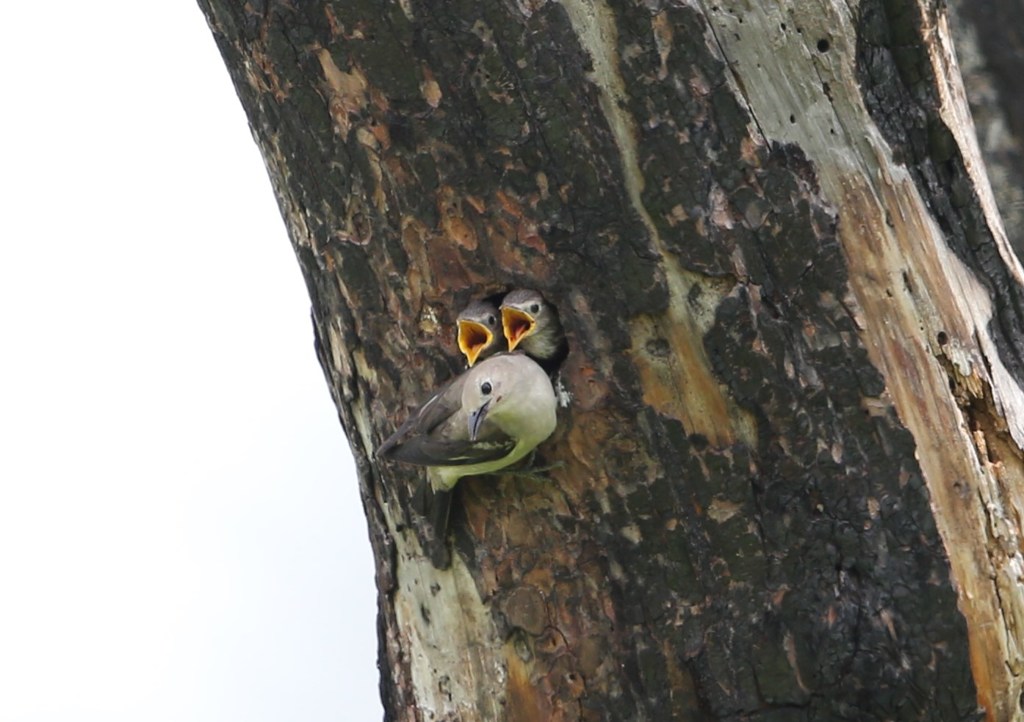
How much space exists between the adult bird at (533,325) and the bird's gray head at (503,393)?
0.18 feet

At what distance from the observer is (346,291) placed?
322 centimetres

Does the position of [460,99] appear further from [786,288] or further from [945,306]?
[945,306]

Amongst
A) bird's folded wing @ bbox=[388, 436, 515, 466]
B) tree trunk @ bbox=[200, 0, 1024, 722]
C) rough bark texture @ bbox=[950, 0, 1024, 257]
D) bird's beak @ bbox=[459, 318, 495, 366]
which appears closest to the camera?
tree trunk @ bbox=[200, 0, 1024, 722]

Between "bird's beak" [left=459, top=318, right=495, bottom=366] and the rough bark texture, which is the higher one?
the rough bark texture

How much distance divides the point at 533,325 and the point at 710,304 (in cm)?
41

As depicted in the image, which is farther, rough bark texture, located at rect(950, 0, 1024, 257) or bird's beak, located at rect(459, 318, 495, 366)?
rough bark texture, located at rect(950, 0, 1024, 257)

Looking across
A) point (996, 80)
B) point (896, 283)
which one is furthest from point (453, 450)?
point (996, 80)

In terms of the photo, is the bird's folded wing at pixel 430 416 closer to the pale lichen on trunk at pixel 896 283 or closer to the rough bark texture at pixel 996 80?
the pale lichen on trunk at pixel 896 283

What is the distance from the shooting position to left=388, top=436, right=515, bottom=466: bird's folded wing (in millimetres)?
3049

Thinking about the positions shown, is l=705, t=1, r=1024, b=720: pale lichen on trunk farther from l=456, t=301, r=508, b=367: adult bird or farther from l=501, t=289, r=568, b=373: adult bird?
l=456, t=301, r=508, b=367: adult bird

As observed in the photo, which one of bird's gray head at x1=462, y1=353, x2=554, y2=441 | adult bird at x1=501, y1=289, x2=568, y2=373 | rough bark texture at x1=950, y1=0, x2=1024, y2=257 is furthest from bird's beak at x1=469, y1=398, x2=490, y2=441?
rough bark texture at x1=950, y1=0, x2=1024, y2=257

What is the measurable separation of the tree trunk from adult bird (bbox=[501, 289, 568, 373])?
0.17 feet

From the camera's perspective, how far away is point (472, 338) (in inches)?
126

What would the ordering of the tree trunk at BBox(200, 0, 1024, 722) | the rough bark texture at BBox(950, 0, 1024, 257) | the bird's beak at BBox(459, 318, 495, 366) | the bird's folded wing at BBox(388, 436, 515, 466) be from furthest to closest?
1. the rough bark texture at BBox(950, 0, 1024, 257)
2. the bird's beak at BBox(459, 318, 495, 366)
3. the bird's folded wing at BBox(388, 436, 515, 466)
4. the tree trunk at BBox(200, 0, 1024, 722)
